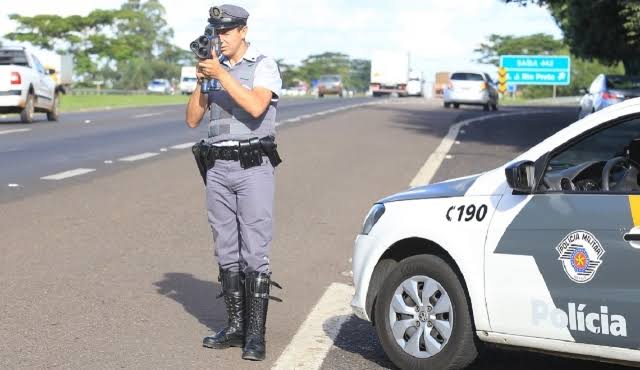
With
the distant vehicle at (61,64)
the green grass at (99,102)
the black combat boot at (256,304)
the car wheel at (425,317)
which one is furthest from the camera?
the distant vehicle at (61,64)

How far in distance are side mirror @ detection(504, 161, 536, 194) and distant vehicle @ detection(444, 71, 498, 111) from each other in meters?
44.5

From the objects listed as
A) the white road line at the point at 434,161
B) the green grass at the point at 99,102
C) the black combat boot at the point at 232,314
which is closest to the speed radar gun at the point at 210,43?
the black combat boot at the point at 232,314

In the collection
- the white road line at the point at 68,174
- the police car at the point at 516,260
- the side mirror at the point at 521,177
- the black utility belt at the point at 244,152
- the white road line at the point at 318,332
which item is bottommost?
the white road line at the point at 68,174

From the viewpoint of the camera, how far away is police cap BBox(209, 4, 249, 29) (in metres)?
5.82

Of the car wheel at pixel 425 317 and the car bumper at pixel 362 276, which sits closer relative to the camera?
the car wheel at pixel 425 317

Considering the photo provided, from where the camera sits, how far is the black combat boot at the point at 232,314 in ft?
20.1

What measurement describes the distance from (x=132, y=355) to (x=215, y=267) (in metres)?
2.80

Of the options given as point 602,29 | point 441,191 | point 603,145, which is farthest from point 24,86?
point 441,191

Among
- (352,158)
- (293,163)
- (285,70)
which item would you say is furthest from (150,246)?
(285,70)

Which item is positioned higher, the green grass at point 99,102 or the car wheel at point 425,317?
the car wheel at point 425,317

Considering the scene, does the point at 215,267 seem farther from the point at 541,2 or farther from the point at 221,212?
the point at 541,2

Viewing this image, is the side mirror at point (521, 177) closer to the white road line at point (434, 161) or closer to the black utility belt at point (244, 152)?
the black utility belt at point (244, 152)

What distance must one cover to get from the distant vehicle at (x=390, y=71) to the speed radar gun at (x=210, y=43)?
87.9 meters

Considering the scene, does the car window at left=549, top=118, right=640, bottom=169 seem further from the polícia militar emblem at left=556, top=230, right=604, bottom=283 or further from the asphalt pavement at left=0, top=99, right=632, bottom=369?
the polícia militar emblem at left=556, top=230, right=604, bottom=283
